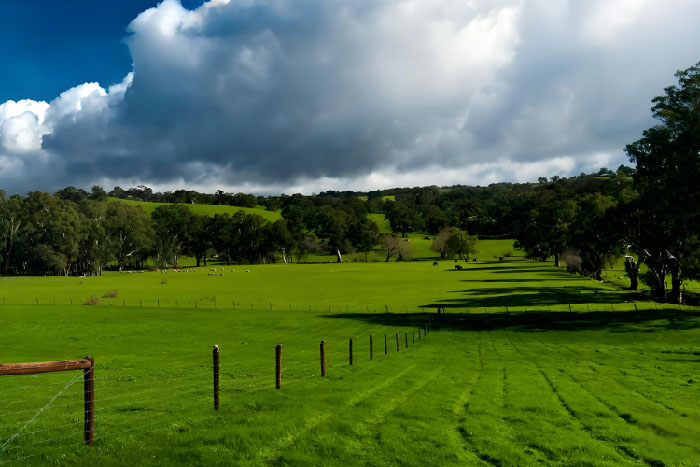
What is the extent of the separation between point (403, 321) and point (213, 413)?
137ft

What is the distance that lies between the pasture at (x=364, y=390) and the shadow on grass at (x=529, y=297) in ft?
32.6

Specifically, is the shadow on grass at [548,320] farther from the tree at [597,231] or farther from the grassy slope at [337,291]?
the tree at [597,231]

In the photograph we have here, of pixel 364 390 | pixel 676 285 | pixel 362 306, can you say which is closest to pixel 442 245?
pixel 676 285

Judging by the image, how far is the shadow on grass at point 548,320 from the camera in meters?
44.5

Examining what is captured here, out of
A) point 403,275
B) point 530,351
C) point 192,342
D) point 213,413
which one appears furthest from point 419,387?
point 403,275

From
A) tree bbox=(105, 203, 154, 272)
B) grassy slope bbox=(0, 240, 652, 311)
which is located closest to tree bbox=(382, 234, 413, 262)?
grassy slope bbox=(0, 240, 652, 311)

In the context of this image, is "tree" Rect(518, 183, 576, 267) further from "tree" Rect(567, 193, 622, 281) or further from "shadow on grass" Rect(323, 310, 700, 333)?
"shadow on grass" Rect(323, 310, 700, 333)

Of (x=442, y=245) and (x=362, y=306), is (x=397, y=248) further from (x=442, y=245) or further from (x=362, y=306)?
(x=362, y=306)

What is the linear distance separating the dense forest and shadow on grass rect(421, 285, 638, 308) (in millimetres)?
6990

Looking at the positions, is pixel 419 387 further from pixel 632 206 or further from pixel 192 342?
pixel 632 206

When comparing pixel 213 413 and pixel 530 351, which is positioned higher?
pixel 213 413

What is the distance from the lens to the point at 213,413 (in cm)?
1106

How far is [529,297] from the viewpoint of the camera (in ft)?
232

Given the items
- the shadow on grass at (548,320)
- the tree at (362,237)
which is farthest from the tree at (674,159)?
the tree at (362,237)
